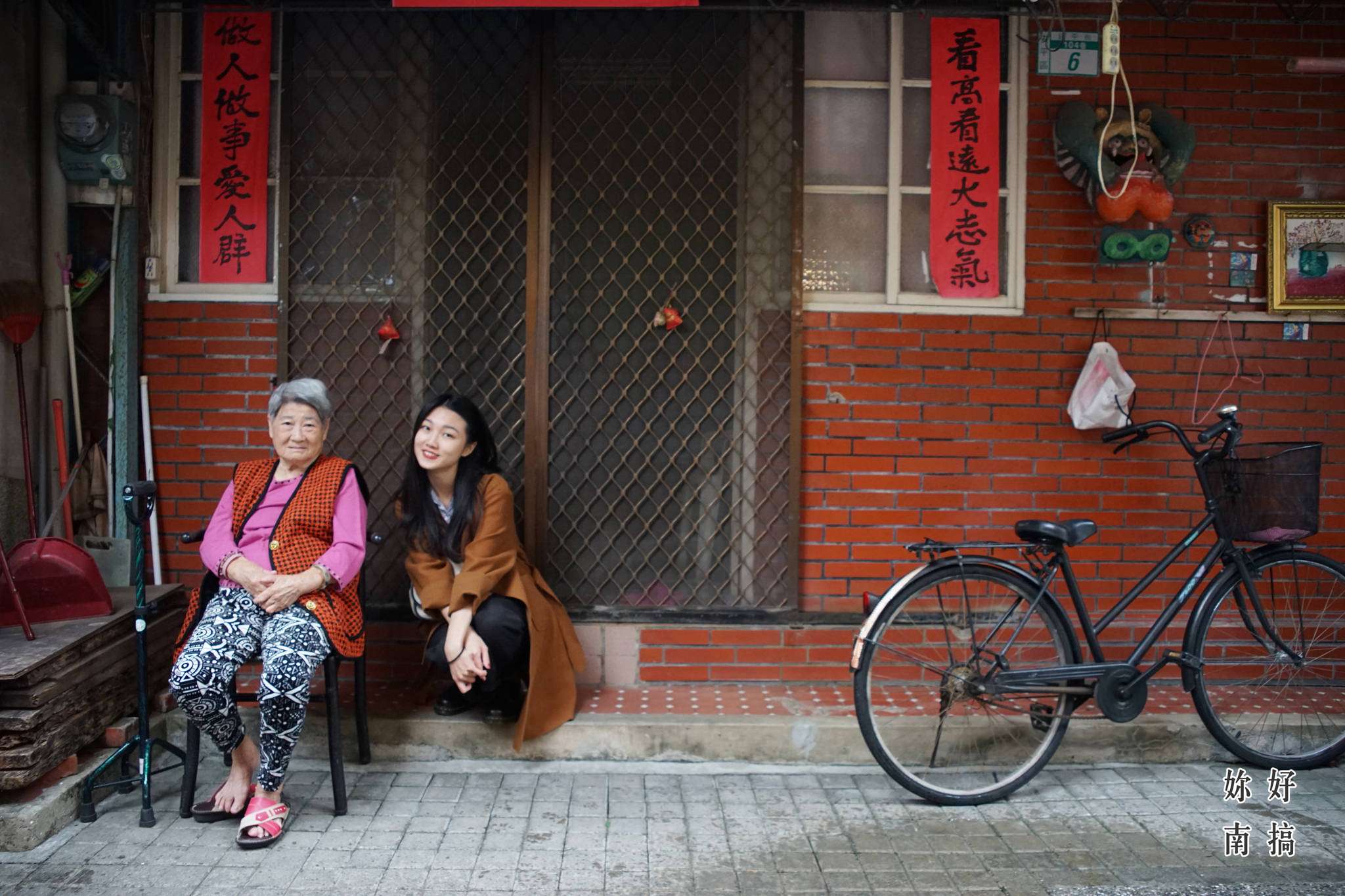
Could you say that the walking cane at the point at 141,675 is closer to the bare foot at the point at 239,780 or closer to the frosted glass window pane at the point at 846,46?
the bare foot at the point at 239,780

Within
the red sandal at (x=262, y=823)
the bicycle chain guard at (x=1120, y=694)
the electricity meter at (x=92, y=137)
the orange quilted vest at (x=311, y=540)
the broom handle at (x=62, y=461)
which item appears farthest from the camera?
the electricity meter at (x=92, y=137)

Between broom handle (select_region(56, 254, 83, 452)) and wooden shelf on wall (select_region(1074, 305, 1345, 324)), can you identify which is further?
wooden shelf on wall (select_region(1074, 305, 1345, 324))

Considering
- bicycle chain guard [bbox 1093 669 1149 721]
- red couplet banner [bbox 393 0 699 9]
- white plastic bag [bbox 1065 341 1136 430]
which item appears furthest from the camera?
white plastic bag [bbox 1065 341 1136 430]

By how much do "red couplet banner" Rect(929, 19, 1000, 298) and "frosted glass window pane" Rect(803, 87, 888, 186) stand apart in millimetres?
250

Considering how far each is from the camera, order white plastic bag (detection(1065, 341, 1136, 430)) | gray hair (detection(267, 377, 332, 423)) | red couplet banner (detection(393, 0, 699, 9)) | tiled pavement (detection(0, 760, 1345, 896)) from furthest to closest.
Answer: white plastic bag (detection(1065, 341, 1136, 430)) → red couplet banner (detection(393, 0, 699, 9)) → gray hair (detection(267, 377, 332, 423)) → tiled pavement (detection(0, 760, 1345, 896))

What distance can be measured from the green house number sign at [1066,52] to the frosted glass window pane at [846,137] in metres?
0.77

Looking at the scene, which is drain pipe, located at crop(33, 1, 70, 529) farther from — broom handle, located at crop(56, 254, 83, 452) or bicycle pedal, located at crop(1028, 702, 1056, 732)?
bicycle pedal, located at crop(1028, 702, 1056, 732)

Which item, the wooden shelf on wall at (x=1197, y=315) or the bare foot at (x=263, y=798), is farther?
the wooden shelf on wall at (x=1197, y=315)

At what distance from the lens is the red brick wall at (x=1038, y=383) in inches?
205

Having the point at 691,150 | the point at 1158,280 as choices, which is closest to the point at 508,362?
the point at 691,150

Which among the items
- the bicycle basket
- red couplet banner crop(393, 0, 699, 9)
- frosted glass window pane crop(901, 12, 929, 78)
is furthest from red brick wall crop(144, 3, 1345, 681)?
red couplet banner crop(393, 0, 699, 9)

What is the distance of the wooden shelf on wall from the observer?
17.2 feet

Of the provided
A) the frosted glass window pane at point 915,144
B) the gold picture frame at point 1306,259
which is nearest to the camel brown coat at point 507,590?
the frosted glass window pane at point 915,144

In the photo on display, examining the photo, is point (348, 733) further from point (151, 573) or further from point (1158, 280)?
point (1158, 280)
